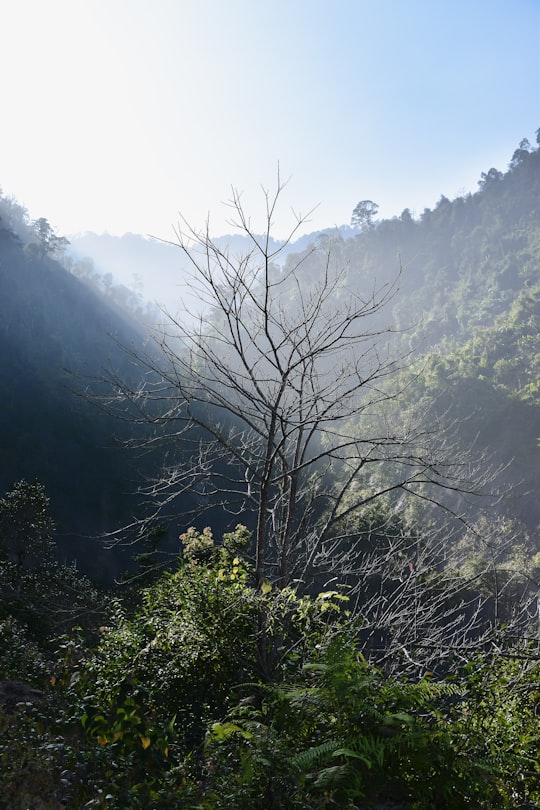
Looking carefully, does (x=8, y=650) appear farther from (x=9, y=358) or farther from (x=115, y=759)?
(x=9, y=358)

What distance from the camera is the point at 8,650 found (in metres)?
5.38

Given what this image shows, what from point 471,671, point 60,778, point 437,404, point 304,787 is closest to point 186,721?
point 60,778

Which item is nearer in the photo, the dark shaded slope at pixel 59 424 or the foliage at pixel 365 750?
the foliage at pixel 365 750

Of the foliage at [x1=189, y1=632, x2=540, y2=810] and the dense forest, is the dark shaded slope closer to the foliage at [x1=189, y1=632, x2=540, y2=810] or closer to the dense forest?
the dense forest

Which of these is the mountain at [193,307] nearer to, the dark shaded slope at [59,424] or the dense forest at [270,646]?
the dark shaded slope at [59,424]

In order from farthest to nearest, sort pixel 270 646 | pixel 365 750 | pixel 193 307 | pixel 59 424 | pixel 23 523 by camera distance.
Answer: pixel 59 424, pixel 193 307, pixel 23 523, pixel 270 646, pixel 365 750

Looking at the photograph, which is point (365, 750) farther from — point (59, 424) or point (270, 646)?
point (59, 424)

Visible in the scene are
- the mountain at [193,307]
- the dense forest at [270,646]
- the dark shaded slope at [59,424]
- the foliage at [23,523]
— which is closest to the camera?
the dense forest at [270,646]

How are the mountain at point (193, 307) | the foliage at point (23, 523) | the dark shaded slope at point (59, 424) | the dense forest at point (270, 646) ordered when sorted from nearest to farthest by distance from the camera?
the dense forest at point (270, 646) < the foliage at point (23, 523) < the dark shaded slope at point (59, 424) < the mountain at point (193, 307)

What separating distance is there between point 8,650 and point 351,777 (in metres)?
4.77

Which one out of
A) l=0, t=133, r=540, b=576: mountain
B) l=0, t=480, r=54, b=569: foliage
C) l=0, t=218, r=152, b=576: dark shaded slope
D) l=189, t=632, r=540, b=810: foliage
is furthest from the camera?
l=0, t=133, r=540, b=576: mountain

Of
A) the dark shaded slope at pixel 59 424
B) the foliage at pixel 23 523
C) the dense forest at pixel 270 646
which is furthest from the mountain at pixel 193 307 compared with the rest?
the foliage at pixel 23 523

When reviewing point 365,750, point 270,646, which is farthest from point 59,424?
point 365,750

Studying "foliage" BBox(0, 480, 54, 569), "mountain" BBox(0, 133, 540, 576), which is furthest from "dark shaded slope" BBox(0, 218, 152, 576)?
"foliage" BBox(0, 480, 54, 569)
